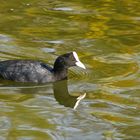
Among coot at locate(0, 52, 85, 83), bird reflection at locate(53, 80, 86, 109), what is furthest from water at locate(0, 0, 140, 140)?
coot at locate(0, 52, 85, 83)

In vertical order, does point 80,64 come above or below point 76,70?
above

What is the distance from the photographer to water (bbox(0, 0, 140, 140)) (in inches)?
280

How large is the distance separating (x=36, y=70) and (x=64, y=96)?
2.35 ft

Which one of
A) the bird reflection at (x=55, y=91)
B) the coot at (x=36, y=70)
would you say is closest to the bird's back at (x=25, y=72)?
the coot at (x=36, y=70)

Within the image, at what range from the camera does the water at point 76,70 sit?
7.11 m

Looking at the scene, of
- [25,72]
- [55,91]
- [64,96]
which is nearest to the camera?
[64,96]

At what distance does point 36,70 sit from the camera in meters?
8.92

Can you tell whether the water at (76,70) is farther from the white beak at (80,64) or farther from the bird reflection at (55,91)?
the white beak at (80,64)

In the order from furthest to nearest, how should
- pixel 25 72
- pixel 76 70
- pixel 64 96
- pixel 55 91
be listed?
pixel 76 70
pixel 25 72
pixel 55 91
pixel 64 96

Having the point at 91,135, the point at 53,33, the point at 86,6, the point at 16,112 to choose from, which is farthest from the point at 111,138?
the point at 86,6

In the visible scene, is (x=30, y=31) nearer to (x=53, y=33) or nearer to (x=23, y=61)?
(x=53, y=33)

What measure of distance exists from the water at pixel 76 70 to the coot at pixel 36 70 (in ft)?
0.40

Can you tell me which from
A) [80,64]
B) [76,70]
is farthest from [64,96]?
[76,70]

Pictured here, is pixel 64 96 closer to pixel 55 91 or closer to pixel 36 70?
pixel 55 91
